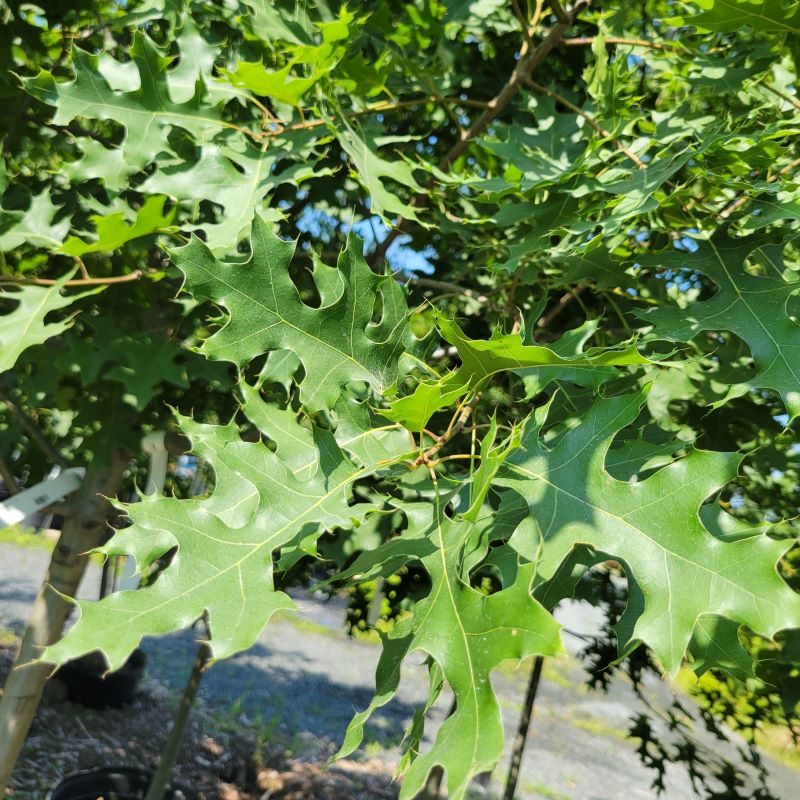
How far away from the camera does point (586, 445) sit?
2.50ft

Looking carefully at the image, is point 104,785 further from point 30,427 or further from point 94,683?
point 30,427

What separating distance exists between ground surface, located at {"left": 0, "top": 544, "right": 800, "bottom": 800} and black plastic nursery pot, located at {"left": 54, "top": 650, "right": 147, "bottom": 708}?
61 millimetres

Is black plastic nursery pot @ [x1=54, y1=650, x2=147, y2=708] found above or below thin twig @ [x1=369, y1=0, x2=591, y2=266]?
below

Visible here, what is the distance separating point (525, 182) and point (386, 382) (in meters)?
0.33

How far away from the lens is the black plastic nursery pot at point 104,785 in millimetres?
2416

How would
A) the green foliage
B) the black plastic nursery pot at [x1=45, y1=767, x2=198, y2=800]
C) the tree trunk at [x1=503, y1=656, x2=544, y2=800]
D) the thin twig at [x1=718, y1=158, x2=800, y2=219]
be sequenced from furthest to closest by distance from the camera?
1. the black plastic nursery pot at [x1=45, y1=767, x2=198, y2=800]
2. the tree trunk at [x1=503, y1=656, x2=544, y2=800]
3. the thin twig at [x1=718, y1=158, x2=800, y2=219]
4. the green foliage

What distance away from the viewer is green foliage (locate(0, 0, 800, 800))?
0.67m

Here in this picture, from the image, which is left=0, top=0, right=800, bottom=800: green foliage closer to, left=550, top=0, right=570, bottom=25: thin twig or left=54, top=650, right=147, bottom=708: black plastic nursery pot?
left=550, top=0, right=570, bottom=25: thin twig

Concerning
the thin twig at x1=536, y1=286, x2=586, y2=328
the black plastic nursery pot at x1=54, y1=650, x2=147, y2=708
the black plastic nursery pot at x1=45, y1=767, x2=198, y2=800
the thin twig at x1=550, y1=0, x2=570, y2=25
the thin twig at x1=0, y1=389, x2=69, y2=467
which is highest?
the thin twig at x1=550, y1=0, x2=570, y2=25

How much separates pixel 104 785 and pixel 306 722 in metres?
2.01

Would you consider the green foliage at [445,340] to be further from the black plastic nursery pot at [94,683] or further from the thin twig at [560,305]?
the black plastic nursery pot at [94,683]

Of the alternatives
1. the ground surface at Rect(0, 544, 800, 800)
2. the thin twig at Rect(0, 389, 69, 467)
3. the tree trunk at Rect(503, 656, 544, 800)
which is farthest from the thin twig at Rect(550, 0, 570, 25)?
the ground surface at Rect(0, 544, 800, 800)

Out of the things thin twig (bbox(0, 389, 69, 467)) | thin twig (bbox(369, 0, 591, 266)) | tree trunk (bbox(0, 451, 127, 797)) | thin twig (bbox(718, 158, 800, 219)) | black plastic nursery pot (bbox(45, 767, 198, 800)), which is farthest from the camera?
black plastic nursery pot (bbox(45, 767, 198, 800))

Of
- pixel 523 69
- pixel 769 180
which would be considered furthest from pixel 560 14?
pixel 769 180
